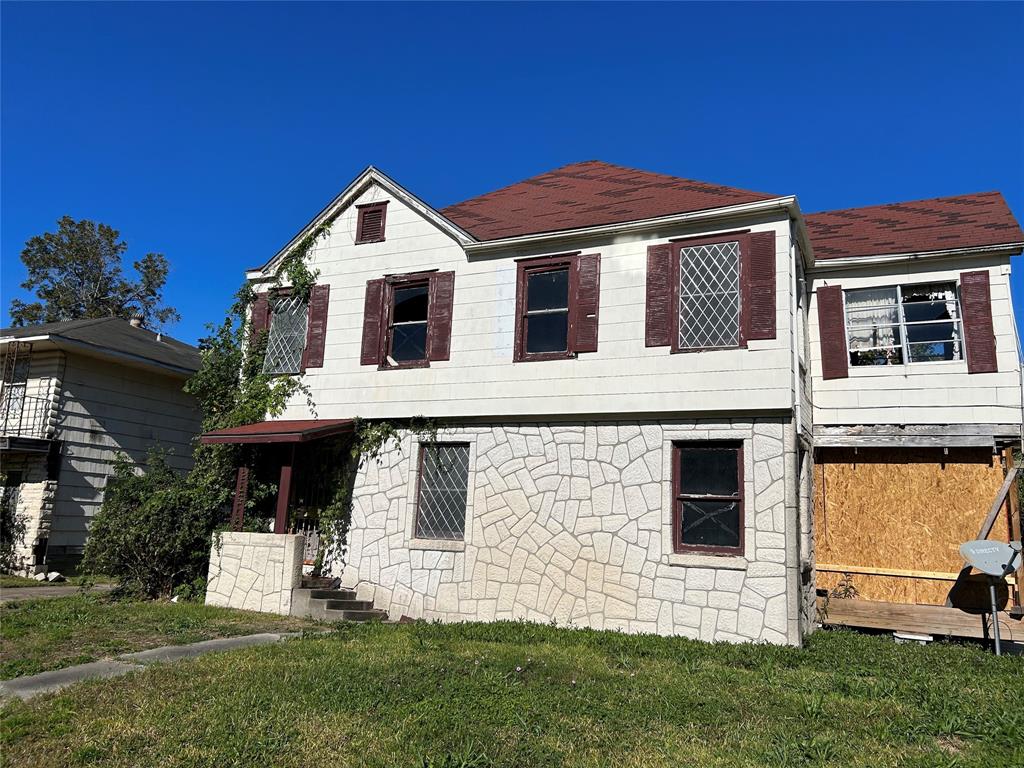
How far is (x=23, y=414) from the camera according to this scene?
15.6m

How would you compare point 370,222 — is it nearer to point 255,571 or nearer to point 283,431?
point 283,431

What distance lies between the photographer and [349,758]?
4.78 m

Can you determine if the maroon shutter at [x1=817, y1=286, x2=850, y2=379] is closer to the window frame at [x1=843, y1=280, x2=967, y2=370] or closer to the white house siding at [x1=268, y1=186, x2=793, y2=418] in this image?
the window frame at [x1=843, y1=280, x2=967, y2=370]

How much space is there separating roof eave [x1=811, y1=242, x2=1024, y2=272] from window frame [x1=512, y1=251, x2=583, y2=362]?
421cm

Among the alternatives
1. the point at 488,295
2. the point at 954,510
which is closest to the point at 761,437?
the point at 954,510

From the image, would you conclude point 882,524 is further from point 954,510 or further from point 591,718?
point 591,718

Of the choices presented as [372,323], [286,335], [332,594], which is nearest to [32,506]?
[286,335]

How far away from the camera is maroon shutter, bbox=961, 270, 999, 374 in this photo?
10.8 m

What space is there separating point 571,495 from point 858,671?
14.0 feet

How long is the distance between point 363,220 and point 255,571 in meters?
6.34

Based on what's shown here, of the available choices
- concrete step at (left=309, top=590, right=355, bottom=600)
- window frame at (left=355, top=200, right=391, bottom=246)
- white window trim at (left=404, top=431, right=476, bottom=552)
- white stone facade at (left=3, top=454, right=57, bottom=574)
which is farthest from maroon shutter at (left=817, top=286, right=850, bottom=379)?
white stone facade at (left=3, top=454, right=57, bottom=574)

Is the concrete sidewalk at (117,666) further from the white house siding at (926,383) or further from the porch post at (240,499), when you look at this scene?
the white house siding at (926,383)

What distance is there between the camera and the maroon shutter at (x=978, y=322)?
427 inches

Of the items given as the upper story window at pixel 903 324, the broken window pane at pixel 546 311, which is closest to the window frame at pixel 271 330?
the broken window pane at pixel 546 311
